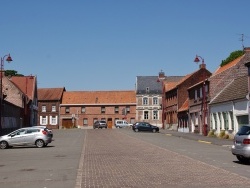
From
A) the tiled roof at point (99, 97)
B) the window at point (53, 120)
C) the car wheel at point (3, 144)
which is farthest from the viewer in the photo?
the tiled roof at point (99, 97)

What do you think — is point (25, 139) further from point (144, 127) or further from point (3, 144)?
point (144, 127)

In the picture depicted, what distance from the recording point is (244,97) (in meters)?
37.0

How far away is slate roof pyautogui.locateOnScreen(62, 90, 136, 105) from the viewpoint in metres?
105

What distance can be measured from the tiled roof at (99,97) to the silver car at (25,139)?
72.2 m

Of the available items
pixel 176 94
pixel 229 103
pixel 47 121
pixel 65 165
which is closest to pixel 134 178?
pixel 65 165

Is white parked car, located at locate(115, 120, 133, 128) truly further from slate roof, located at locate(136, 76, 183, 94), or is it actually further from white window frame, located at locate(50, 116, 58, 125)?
white window frame, located at locate(50, 116, 58, 125)

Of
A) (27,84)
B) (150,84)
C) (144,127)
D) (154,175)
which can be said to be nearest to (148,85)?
(150,84)

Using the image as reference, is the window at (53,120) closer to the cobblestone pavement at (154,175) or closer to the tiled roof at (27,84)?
the tiled roof at (27,84)

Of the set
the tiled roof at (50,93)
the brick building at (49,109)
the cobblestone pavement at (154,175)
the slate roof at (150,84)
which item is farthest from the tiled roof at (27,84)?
the cobblestone pavement at (154,175)

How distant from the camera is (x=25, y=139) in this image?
3203cm

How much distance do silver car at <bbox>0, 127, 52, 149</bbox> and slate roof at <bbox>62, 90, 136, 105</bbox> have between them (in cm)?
7206

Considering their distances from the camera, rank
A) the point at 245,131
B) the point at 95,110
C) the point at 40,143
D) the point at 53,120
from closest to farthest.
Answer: the point at 245,131, the point at 40,143, the point at 53,120, the point at 95,110

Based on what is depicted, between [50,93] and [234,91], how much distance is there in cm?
7033

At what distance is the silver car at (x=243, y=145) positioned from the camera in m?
17.6
